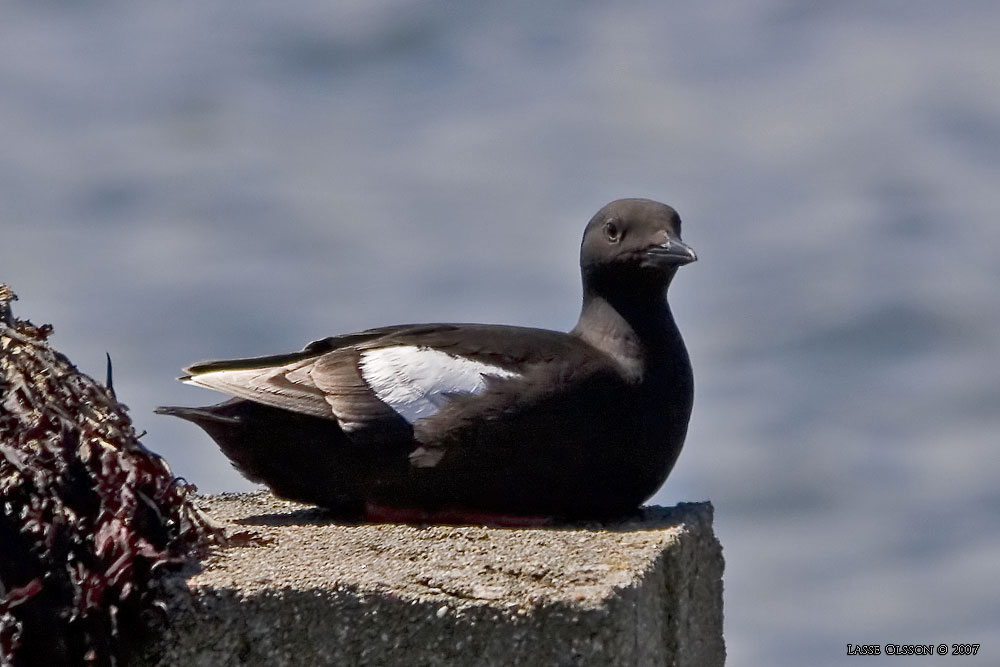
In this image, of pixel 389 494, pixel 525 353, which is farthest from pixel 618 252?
pixel 389 494

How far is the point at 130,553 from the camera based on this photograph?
16.4 feet

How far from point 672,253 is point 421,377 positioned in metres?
1.20

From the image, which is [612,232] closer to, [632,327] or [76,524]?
[632,327]

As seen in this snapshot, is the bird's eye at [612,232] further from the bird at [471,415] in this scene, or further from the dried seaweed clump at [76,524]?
the dried seaweed clump at [76,524]

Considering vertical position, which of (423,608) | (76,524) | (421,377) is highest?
(421,377)

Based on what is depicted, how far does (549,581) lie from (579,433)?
1338mm

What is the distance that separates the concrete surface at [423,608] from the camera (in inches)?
189

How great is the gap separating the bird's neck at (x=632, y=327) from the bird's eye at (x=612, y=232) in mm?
219

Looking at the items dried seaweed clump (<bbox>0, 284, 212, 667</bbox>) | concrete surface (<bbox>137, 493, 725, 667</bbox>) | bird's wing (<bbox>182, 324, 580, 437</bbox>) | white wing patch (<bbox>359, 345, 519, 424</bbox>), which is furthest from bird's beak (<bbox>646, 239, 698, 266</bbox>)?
dried seaweed clump (<bbox>0, 284, 212, 667</bbox>)

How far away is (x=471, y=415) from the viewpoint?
20.4 feet

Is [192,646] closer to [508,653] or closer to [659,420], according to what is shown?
[508,653]

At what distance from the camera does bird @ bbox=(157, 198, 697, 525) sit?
6.21 m

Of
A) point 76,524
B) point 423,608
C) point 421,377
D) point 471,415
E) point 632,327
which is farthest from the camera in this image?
point 632,327

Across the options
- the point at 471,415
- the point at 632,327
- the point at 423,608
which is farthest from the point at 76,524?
the point at 632,327
